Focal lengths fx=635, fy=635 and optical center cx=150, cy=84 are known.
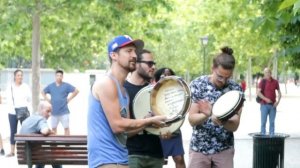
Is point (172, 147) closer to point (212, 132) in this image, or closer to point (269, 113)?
point (212, 132)

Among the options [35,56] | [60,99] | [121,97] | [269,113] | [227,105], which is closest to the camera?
[121,97]

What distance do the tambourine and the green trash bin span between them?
4291mm

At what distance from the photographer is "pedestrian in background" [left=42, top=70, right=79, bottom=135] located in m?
12.9

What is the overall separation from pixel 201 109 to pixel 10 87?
8200 millimetres

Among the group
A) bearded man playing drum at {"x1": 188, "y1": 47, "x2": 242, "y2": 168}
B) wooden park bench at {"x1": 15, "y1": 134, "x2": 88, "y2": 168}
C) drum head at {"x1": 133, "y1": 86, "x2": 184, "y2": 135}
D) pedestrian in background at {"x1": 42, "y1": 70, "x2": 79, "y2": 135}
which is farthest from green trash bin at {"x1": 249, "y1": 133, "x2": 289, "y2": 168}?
pedestrian in background at {"x1": 42, "y1": 70, "x2": 79, "y2": 135}

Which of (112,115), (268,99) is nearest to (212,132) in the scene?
(112,115)

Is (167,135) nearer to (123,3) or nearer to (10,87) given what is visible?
(10,87)

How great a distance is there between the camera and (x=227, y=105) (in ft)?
15.8

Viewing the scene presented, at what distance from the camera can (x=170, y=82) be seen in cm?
471

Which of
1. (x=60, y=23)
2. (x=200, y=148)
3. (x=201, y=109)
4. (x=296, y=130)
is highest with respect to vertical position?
(x=60, y=23)

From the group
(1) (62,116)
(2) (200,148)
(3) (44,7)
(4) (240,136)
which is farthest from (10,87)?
(2) (200,148)

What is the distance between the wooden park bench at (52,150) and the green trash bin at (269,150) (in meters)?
2.62

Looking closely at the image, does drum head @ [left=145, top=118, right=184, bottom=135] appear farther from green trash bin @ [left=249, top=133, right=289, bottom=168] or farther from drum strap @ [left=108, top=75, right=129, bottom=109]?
green trash bin @ [left=249, top=133, right=289, bottom=168]

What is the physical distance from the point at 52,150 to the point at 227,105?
12.9ft
